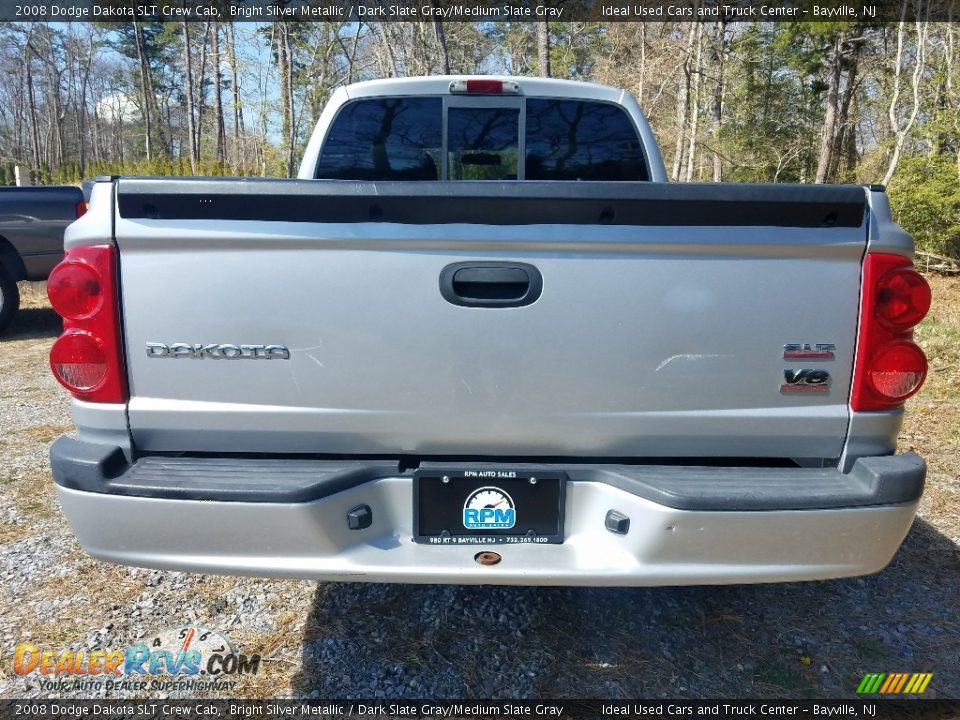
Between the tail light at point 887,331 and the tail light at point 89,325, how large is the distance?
2076mm

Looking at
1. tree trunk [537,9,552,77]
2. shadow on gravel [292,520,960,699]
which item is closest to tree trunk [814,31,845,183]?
tree trunk [537,9,552,77]

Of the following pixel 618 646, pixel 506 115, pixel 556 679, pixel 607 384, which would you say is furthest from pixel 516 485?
pixel 506 115

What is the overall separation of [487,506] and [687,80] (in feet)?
90.9

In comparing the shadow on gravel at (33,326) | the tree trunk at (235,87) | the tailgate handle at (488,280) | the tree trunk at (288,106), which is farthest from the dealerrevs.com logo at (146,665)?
the tree trunk at (235,87)

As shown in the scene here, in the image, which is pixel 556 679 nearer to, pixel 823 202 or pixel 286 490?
pixel 286 490

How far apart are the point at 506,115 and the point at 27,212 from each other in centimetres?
638

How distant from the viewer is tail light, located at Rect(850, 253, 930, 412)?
1868 millimetres

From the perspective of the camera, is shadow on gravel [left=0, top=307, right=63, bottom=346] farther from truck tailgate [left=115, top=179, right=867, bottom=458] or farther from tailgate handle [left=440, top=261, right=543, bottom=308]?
tailgate handle [left=440, top=261, right=543, bottom=308]

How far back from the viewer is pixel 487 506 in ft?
6.50

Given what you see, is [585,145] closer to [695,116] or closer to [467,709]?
[467,709]

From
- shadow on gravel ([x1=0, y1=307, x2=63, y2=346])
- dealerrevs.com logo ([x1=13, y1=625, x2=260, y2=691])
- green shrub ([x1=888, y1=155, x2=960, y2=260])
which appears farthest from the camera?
green shrub ([x1=888, y1=155, x2=960, y2=260])

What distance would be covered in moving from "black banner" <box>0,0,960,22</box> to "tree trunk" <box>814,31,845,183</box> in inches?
55.3

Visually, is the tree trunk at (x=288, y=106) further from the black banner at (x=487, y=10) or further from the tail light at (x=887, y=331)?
the tail light at (x=887, y=331)

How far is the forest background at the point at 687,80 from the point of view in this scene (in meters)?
13.5
